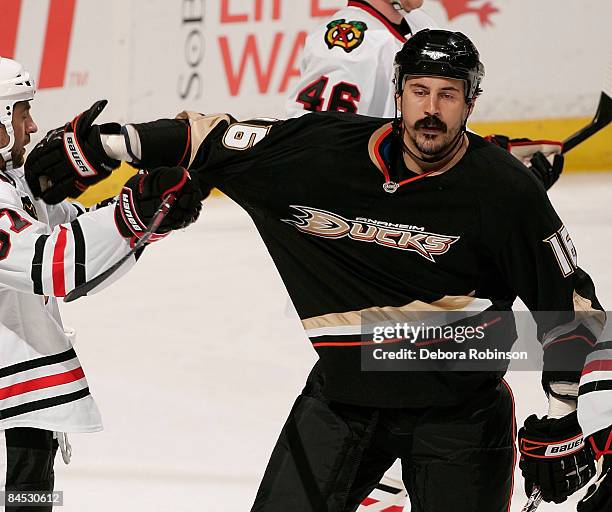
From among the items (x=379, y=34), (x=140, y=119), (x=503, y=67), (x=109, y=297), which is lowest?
(x=109, y=297)

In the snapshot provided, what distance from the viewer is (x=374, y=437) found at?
2.04m

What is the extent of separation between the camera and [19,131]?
2199 mm

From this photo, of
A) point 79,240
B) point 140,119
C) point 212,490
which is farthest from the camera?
point 140,119

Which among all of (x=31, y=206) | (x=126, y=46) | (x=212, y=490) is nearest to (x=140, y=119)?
(x=126, y=46)

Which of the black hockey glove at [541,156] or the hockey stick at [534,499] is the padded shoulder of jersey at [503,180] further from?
the black hockey glove at [541,156]

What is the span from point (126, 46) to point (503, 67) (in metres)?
2.06

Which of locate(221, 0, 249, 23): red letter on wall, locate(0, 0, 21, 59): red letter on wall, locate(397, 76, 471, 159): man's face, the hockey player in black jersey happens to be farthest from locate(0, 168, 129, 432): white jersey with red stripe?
locate(0, 0, 21, 59): red letter on wall

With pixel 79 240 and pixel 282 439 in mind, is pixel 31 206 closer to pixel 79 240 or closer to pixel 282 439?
pixel 79 240

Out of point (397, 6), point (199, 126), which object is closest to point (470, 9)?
point (397, 6)

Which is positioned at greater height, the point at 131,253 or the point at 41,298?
the point at 131,253

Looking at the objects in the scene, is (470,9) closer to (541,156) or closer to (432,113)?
(541,156)

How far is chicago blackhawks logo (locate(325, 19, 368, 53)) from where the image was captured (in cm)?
269

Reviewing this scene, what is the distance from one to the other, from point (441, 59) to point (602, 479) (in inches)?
29.6

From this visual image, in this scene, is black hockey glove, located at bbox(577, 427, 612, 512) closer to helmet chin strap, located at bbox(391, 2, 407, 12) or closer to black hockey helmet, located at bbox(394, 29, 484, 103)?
black hockey helmet, located at bbox(394, 29, 484, 103)
